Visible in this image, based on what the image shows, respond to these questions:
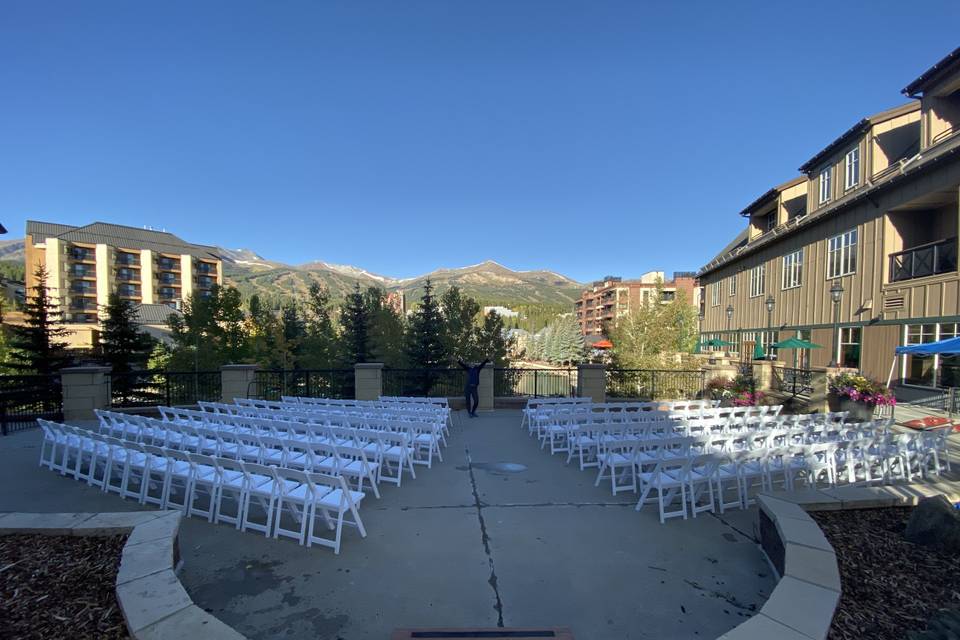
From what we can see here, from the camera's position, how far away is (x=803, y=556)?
3508 mm

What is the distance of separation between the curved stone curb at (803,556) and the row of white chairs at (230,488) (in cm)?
359

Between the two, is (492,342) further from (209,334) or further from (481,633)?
(481,633)

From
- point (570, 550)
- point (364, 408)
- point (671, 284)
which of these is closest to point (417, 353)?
point (364, 408)

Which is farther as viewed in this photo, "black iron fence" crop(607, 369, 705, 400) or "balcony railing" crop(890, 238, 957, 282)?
"black iron fence" crop(607, 369, 705, 400)

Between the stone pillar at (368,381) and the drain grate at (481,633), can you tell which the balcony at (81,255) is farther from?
the drain grate at (481,633)

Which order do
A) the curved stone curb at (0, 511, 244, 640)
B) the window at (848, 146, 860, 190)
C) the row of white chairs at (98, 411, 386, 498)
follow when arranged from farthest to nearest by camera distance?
the window at (848, 146, 860, 190) → the row of white chairs at (98, 411, 386, 498) → the curved stone curb at (0, 511, 244, 640)

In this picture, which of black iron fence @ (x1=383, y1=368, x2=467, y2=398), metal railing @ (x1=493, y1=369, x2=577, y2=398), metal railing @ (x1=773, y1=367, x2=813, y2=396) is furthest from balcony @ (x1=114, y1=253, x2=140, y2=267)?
metal railing @ (x1=773, y1=367, x2=813, y2=396)

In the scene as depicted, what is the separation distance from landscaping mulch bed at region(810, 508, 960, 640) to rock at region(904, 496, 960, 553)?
0.26ft

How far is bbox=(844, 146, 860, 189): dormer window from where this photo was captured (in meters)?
19.9

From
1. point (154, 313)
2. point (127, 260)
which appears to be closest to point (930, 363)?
point (154, 313)

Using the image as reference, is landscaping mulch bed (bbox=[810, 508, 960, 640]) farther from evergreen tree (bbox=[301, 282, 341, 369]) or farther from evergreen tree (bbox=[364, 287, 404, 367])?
evergreen tree (bbox=[301, 282, 341, 369])

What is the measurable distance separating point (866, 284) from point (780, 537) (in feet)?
64.8

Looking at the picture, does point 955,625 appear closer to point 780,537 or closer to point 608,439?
point 780,537

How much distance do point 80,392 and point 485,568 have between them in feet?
42.9
